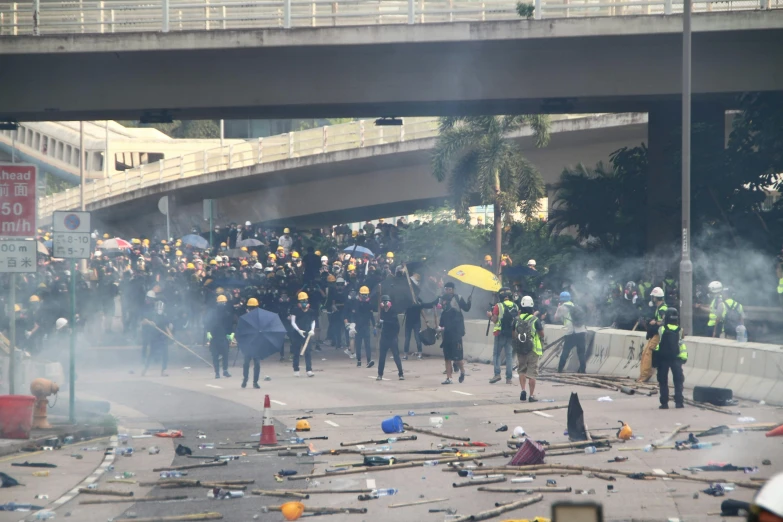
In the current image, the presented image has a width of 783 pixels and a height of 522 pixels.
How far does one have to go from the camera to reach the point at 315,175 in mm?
50750

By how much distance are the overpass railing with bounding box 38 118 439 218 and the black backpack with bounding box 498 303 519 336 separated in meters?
22.0

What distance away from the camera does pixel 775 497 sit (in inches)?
134

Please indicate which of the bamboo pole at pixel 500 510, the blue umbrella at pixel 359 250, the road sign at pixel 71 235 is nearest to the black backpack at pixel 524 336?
the road sign at pixel 71 235

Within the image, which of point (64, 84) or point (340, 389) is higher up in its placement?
point (64, 84)

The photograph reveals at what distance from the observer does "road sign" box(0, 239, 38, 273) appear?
632 inches

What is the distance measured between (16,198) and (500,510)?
30.0 ft

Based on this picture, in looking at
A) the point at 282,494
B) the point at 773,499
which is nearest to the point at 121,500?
the point at 282,494

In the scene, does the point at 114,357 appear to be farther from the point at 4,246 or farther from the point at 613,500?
the point at 613,500

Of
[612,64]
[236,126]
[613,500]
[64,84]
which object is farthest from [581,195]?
[236,126]

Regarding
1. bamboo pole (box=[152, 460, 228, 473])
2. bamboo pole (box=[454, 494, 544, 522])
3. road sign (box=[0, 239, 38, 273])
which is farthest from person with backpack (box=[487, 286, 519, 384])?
bamboo pole (box=[454, 494, 544, 522])

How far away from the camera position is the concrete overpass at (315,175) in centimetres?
4494

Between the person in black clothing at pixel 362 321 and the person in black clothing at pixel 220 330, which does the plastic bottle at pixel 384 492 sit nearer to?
the person in black clothing at pixel 220 330

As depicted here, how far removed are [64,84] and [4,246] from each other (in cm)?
1089

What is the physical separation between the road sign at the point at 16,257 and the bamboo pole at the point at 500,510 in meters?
8.72
